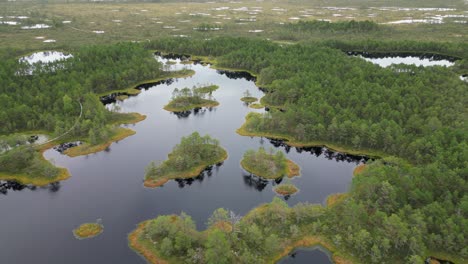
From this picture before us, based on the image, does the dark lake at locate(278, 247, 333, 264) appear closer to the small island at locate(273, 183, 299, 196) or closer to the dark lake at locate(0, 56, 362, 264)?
the dark lake at locate(0, 56, 362, 264)

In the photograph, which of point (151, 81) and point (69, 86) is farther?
point (151, 81)

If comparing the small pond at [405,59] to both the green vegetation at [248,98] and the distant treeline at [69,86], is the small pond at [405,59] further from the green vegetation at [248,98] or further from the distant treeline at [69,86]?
the distant treeline at [69,86]

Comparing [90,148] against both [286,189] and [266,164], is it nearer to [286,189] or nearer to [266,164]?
[266,164]

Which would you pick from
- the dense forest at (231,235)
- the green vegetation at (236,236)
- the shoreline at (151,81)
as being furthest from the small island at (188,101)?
the dense forest at (231,235)

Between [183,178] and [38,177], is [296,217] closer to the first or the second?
[183,178]

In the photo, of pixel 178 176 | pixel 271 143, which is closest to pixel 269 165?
pixel 271 143

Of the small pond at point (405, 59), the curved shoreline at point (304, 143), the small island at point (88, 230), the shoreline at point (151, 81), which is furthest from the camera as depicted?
the small pond at point (405, 59)

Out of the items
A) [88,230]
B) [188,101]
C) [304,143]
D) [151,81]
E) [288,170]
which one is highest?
[151,81]
